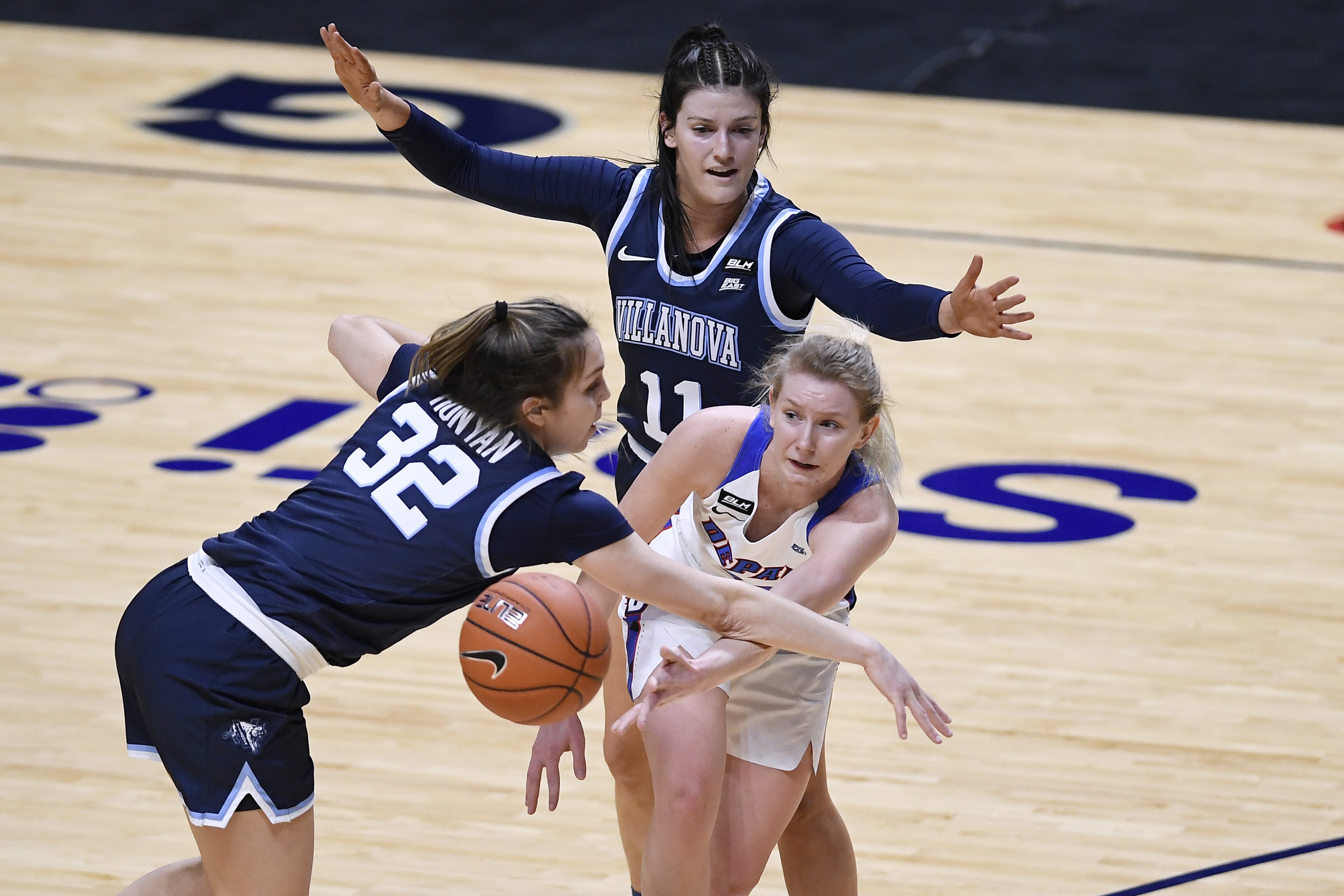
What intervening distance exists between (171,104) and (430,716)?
7.97 meters

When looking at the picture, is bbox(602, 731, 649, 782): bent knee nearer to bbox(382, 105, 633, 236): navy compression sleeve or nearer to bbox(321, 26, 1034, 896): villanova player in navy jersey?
bbox(321, 26, 1034, 896): villanova player in navy jersey

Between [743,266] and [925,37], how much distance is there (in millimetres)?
10224

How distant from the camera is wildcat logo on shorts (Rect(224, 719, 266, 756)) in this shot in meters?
3.03

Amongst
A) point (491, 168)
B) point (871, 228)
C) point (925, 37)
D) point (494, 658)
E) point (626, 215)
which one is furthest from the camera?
point (925, 37)

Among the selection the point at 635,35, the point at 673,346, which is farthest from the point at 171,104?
the point at 673,346

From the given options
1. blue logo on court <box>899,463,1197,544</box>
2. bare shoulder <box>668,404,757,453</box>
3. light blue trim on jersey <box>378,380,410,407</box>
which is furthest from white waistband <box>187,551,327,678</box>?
blue logo on court <box>899,463,1197,544</box>

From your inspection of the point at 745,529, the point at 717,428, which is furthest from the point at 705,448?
the point at 745,529

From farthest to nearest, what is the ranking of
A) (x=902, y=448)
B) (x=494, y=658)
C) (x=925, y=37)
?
(x=925, y=37) → (x=902, y=448) → (x=494, y=658)

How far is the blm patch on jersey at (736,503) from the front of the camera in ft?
11.7

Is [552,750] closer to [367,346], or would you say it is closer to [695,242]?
[367,346]

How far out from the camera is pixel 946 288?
9.20m

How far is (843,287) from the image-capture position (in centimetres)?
354

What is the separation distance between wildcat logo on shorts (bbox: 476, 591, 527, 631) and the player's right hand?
622mm

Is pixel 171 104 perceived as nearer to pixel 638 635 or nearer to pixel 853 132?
pixel 853 132
